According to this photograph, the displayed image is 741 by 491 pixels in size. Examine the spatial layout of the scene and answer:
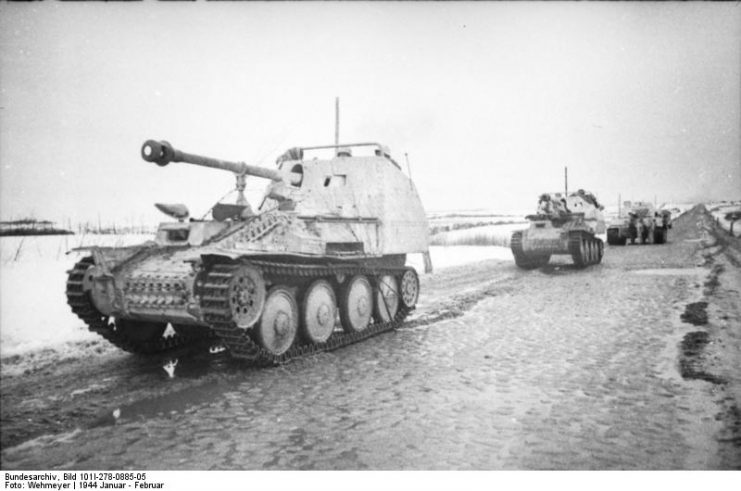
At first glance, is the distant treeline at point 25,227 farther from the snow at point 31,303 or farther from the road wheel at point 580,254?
the road wheel at point 580,254

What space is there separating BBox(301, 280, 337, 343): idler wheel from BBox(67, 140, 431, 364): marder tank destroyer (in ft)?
0.05

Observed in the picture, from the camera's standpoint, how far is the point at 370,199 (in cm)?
866

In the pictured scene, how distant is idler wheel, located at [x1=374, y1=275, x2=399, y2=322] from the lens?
28.0 feet

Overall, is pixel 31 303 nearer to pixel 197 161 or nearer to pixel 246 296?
pixel 197 161

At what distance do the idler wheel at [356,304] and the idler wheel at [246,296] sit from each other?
2058 millimetres

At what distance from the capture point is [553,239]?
17234 mm

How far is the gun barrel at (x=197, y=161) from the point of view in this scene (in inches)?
213

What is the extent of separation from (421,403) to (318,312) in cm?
277

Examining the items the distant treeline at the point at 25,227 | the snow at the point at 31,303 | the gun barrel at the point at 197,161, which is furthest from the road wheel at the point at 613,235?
the distant treeline at the point at 25,227

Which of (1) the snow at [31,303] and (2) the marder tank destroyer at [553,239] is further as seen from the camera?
(2) the marder tank destroyer at [553,239]

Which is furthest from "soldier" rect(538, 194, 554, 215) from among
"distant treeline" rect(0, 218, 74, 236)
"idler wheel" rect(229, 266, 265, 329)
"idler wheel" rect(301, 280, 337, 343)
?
"distant treeline" rect(0, 218, 74, 236)
